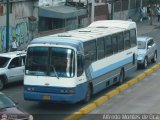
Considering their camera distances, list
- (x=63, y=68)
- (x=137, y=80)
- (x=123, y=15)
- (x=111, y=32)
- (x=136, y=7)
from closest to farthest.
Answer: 1. (x=63, y=68)
2. (x=111, y=32)
3. (x=137, y=80)
4. (x=123, y=15)
5. (x=136, y=7)

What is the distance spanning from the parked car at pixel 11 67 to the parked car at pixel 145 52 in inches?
322

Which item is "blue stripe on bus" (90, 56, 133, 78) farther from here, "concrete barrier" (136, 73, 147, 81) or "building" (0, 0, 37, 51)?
"building" (0, 0, 37, 51)

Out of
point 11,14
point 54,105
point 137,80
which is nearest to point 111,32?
point 137,80

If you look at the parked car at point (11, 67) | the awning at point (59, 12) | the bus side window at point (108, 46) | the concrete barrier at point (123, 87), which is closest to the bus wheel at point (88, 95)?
the bus side window at point (108, 46)

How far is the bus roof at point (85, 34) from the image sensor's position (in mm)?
21781

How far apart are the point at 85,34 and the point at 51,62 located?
10.8 feet

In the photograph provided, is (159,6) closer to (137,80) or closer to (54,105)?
(137,80)

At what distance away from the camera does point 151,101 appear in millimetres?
23391

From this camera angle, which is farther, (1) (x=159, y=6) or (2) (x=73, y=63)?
(1) (x=159, y=6)

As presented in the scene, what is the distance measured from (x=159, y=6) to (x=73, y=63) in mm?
53714

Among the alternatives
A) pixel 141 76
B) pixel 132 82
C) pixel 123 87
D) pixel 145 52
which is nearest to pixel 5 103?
pixel 123 87

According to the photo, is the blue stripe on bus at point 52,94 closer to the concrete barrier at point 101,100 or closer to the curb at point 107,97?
the curb at point 107,97

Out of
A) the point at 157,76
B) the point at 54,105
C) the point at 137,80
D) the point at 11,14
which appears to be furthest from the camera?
the point at 11,14

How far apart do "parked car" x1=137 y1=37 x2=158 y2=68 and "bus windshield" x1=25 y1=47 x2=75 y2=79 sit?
12241 mm
